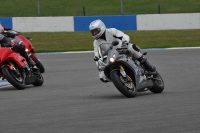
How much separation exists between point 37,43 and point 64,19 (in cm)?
254

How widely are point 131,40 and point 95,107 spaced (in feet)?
58.8

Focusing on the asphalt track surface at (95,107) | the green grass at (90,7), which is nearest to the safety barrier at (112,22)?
A: the green grass at (90,7)

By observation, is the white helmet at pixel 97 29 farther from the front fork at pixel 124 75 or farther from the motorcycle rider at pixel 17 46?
the motorcycle rider at pixel 17 46

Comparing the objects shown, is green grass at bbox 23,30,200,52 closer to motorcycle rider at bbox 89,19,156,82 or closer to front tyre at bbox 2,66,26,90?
front tyre at bbox 2,66,26,90

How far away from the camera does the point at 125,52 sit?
1088 cm

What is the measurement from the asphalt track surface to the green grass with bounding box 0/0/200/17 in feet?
48.9

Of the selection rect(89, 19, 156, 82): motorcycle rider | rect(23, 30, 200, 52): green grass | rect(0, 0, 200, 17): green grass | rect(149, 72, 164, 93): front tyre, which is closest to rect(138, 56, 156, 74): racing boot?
rect(89, 19, 156, 82): motorcycle rider

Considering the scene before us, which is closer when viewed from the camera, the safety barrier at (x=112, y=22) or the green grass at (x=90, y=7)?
the safety barrier at (x=112, y=22)

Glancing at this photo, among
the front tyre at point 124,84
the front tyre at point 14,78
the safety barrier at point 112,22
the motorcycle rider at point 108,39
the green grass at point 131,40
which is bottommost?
the green grass at point 131,40

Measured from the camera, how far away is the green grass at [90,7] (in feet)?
101

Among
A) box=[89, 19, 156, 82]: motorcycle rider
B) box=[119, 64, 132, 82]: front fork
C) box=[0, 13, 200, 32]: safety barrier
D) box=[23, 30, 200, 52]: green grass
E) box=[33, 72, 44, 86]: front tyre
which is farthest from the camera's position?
box=[0, 13, 200, 32]: safety barrier

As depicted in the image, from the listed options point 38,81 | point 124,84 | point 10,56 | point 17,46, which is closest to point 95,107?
point 124,84

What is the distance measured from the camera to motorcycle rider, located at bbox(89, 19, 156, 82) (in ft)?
36.0

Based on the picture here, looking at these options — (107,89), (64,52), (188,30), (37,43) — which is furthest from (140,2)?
(107,89)
